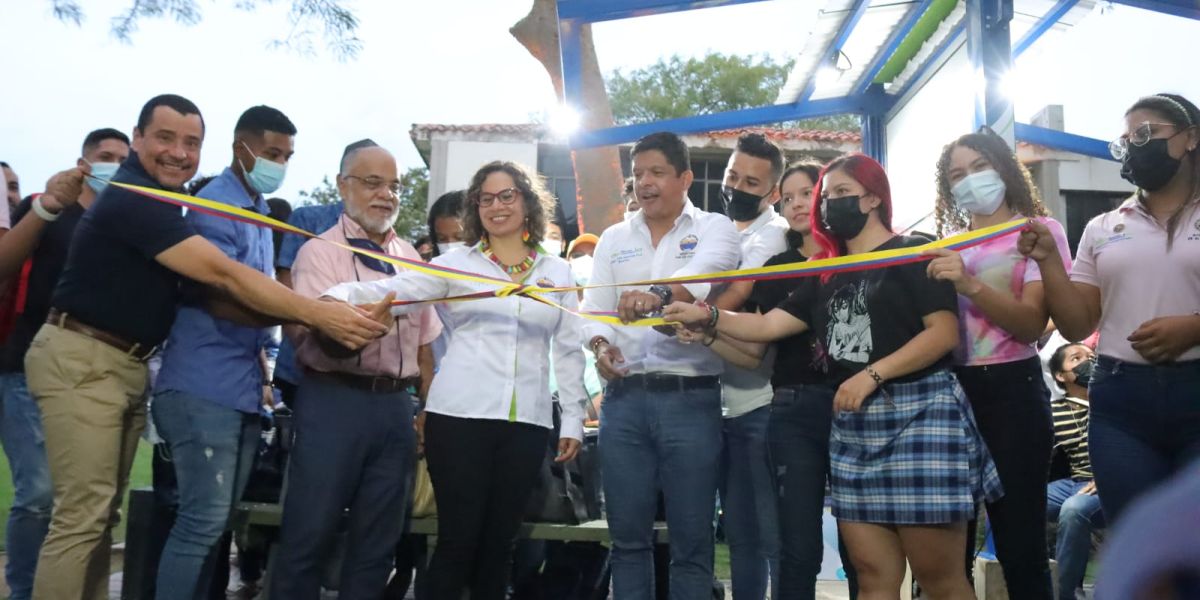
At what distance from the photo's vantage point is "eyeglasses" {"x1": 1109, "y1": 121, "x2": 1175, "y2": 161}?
3.39 metres

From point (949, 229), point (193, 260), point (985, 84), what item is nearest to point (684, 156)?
point (949, 229)

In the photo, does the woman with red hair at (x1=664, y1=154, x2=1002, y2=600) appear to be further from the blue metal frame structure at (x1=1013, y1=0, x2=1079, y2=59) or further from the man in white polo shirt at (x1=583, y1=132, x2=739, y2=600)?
the blue metal frame structure at (x1=1013, y1=0, x2=1079, y2=59)

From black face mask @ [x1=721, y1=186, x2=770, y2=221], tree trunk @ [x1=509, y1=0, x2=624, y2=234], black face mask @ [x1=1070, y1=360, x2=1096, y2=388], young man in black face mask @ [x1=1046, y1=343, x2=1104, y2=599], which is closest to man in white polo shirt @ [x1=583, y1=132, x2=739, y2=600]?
black face mask @ [x1=721, y1=186, x2=770, y2=221]

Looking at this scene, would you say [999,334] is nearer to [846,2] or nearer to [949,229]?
[949,229]

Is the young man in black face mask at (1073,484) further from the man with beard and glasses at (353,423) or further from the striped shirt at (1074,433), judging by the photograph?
the man with beard and glasses at (353,423)

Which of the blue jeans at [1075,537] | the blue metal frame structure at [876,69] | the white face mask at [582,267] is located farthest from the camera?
the white face mask at [582,267]

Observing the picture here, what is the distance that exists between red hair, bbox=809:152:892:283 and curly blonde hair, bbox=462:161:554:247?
1199 mm

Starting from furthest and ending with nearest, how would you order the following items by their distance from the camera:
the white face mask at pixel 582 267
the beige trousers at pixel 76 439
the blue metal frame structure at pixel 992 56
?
the white face mask at pixel 582 267, the blue metal frame structure at pixel 992 56, the beige trousers at pixel 76 439

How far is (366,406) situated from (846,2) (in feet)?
15.5

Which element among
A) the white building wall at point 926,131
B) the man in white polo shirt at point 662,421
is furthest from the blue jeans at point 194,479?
the white building wall at point 926,131

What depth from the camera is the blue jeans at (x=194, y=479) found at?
3.71 metres

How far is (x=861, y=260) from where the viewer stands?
332 cm

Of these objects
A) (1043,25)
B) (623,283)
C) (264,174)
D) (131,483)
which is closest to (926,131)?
(1043,25)

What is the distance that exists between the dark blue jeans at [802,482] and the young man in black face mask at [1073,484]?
7.20ft
